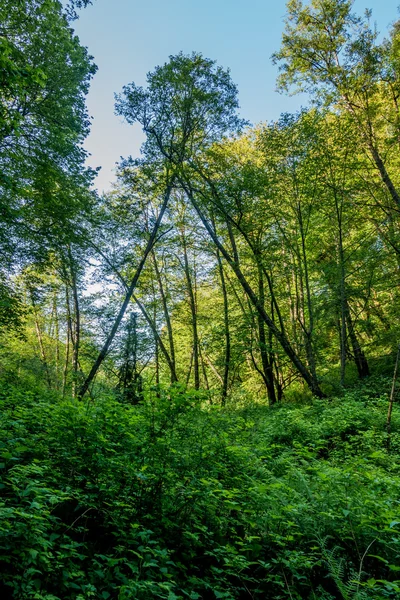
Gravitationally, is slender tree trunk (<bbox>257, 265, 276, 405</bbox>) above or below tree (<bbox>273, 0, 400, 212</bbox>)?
below

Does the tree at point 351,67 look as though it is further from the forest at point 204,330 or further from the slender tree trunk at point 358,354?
the slender tree trunk at point 358,354

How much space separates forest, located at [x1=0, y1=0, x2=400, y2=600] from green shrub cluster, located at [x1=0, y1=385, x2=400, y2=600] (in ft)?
0.08

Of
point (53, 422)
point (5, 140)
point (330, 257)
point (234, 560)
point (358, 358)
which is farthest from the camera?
point (330, 257)

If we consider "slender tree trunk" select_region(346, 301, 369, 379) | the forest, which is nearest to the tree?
the forest

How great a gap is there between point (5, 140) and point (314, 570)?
38.3 feet

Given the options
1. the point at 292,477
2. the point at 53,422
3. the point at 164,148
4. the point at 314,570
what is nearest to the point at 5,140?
the point at 164,148

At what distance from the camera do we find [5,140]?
920 centimetres

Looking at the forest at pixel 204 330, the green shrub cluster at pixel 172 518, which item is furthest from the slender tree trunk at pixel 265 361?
the green shrub cluster at pixel 172 518

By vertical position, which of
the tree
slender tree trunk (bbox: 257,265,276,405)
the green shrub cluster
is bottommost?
the green shrub cluster

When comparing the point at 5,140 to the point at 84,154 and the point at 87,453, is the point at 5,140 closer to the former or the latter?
the point at 84,154

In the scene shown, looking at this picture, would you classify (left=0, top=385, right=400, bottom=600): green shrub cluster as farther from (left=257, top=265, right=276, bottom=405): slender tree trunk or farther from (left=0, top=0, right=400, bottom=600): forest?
(left=257, top=265, right=276, bottom=405): slender tree trunk

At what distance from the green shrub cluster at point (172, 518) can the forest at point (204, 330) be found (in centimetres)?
3

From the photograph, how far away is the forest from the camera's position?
111 inches

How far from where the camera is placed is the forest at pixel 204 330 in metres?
2.82
